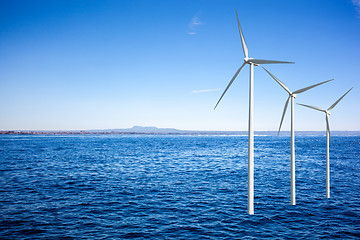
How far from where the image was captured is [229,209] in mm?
26766

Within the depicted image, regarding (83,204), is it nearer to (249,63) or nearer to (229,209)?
(229,209)

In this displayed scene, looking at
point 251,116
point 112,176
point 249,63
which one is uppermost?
point 249,63

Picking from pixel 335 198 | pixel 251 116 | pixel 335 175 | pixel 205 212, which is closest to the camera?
pixel 251 116

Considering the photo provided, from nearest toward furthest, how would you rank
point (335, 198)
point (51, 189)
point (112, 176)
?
point (335, 198) < point (51, 189) < point (112, 176)

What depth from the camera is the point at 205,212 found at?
2553cm

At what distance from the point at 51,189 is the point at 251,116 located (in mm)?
30788

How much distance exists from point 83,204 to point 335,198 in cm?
3269

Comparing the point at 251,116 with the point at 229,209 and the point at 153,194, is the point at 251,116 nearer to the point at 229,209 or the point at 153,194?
the point at 229,209

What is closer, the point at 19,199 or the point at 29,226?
the point at 29,226

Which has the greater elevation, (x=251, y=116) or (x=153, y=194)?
(x=251, y=116)

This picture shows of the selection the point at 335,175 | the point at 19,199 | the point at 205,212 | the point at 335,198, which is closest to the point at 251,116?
the point at 205,212

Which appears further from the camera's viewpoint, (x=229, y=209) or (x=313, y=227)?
(x=229, y=209)

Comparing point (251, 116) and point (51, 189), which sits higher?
point (251, 116)

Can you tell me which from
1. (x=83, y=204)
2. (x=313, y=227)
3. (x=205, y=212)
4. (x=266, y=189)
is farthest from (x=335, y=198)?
(x=83, y=204)
